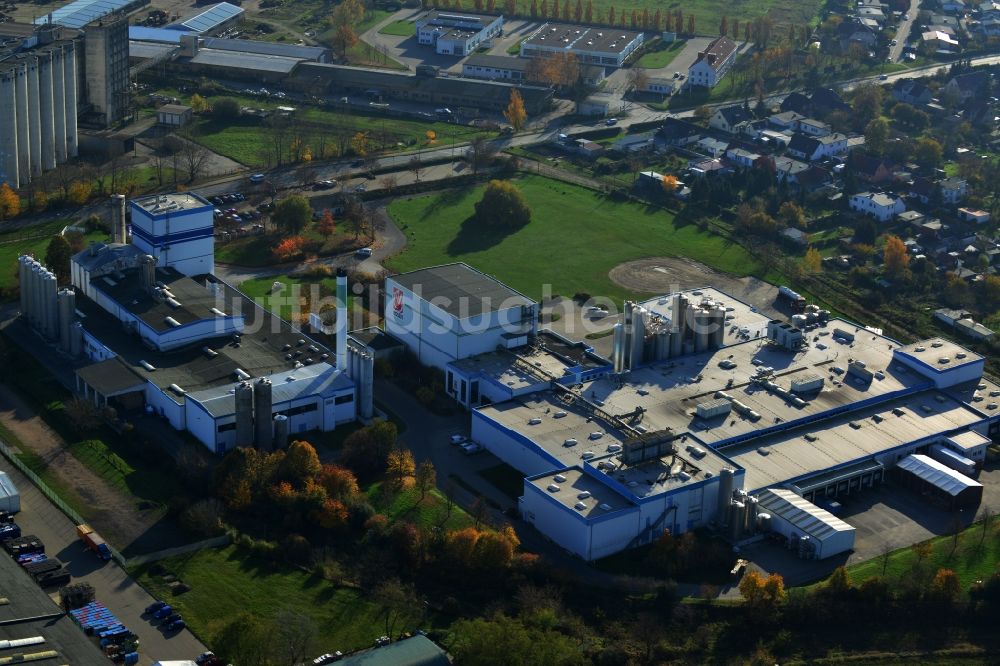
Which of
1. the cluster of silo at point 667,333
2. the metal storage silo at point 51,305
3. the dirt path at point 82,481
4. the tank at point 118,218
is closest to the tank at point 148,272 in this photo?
the metal storage silo at point 51,305

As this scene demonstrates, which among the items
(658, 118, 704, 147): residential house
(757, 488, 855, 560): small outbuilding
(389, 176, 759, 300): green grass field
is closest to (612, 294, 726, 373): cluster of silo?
(389, 176, 759, 300): green grass field

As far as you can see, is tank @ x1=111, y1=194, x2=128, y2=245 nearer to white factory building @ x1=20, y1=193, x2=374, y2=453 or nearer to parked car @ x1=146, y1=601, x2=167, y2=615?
white factory building @ x1=20, y1=193, x2=374, y2=453

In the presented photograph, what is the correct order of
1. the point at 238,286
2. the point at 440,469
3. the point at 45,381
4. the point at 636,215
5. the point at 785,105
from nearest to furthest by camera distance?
the point at 440,469
the point at 45,381
the point at 238,286
the point at 636,215
the point at 785,105

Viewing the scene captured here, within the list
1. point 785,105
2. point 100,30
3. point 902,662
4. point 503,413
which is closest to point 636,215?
point 785,105

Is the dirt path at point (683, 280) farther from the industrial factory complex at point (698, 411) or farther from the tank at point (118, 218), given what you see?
the tank at point (118, 218)

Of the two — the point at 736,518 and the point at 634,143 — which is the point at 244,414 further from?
the point at 634,143

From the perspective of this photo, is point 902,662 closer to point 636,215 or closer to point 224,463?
point 224,463

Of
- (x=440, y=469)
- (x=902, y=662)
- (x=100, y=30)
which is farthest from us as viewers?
(x=100, y=30)

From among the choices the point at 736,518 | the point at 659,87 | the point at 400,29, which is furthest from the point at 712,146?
the point at 736,518
